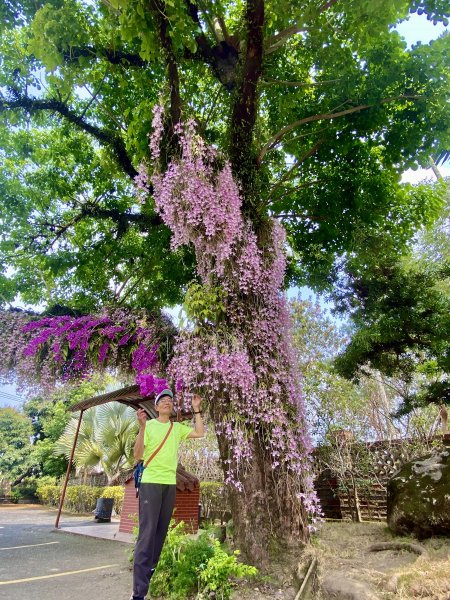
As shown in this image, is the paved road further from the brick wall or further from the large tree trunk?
the large tree trunk

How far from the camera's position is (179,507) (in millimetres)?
8203

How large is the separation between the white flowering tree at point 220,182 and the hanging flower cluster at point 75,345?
4cm

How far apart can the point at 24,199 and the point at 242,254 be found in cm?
645

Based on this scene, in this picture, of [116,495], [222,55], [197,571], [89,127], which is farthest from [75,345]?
[116,495]

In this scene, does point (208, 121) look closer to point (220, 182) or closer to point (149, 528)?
point (220, 182)

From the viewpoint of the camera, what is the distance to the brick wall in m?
8.07

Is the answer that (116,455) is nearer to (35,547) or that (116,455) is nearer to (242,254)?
(35,547)

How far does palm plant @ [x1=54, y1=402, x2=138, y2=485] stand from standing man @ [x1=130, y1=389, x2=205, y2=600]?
1412 centimetres

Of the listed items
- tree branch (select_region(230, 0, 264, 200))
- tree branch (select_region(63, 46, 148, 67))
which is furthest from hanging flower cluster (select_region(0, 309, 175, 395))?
tree branch (select_region(63, 46, 148, 67))

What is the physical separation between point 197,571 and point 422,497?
3.91 m

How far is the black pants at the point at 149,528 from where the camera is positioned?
10.9 feet

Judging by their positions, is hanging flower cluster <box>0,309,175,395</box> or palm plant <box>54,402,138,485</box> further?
palm plant <box>54,402,138,485</box>

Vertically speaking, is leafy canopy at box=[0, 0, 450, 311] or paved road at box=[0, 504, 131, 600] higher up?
leafy canopy at box=[0, 0, 450, 311]

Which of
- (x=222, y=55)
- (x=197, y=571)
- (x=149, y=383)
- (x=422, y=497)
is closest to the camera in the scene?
(x=197, y=571)
